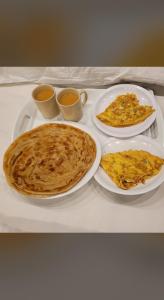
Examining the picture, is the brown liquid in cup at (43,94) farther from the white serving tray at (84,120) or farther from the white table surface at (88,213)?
the white table surface at (88,213)

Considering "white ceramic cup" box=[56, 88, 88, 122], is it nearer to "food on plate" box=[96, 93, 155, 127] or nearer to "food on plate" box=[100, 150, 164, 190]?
"food on plate" box=[96, 93, 155, 127]

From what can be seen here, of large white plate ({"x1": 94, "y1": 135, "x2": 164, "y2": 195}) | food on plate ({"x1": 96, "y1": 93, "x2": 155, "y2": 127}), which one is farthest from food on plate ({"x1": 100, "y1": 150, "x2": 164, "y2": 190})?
food on plate ({"x1": 96, "y1": 93, "x2": 155, "y2": 127})

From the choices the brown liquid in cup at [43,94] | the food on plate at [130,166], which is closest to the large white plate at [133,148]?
the food on plate at [130,166]

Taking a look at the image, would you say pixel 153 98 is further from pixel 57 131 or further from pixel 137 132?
pixel 57 131

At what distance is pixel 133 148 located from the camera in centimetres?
94

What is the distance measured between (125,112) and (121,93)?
0.36 ft

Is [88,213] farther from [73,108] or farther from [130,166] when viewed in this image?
[73,108]

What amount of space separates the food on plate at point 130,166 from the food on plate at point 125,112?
0.13 m

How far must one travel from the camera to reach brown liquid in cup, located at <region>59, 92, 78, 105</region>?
992mm

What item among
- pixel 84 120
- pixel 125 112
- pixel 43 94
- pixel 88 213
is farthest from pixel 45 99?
pixel 88 213

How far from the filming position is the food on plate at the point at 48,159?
2.84 feet

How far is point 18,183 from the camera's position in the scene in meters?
0.88
